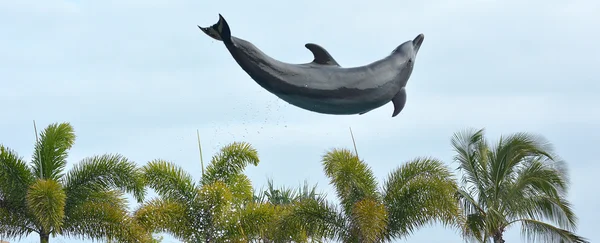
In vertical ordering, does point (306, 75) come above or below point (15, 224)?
below

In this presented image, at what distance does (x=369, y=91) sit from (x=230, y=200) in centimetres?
1477

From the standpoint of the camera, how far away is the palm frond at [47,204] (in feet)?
60.6

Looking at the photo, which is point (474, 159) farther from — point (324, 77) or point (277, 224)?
point (324, 77)

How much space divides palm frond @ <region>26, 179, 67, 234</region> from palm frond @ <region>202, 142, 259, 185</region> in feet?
13.1

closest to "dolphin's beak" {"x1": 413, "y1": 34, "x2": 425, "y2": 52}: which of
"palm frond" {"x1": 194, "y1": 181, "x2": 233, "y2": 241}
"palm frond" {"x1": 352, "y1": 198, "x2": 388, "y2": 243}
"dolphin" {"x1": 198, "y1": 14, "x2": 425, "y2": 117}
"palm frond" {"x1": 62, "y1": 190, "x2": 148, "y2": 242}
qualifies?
"dolphin" {"x1": 198, "y1": 14, "x2": 425, "y2": 117}

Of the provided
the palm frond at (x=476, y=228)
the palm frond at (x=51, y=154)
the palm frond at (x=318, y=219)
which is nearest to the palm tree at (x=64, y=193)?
the palm frond at (x=51, y=154)

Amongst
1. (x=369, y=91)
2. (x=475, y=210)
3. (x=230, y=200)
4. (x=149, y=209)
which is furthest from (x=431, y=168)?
(x=369, y=91)

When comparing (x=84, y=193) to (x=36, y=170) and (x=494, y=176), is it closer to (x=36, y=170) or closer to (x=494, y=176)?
(x=36, y=170)

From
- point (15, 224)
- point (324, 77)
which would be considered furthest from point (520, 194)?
point (324, 77)

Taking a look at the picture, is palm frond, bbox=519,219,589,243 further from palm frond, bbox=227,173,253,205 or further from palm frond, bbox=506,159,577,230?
palm frond, bbox=227,173,253,205

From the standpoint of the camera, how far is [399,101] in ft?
21.8

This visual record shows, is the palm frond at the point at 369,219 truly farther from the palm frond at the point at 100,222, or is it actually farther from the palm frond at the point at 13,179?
the palm frond at the point at 13,179

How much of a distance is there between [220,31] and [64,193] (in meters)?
14.2

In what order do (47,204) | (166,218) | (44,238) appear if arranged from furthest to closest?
(166,218)
(44,238)
(47,204)
